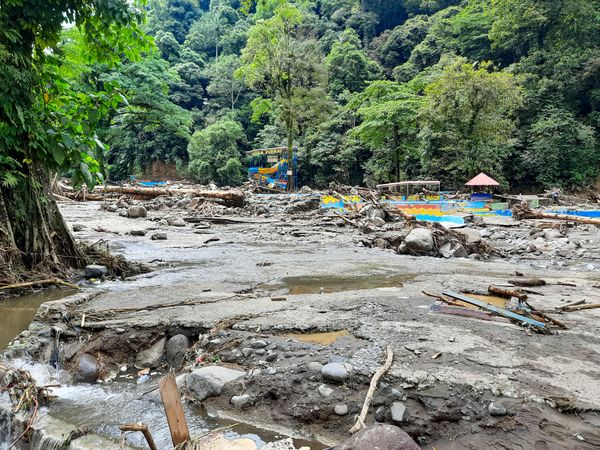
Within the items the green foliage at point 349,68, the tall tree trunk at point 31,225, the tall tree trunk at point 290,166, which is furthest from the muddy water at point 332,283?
the green foliage at point 349,68

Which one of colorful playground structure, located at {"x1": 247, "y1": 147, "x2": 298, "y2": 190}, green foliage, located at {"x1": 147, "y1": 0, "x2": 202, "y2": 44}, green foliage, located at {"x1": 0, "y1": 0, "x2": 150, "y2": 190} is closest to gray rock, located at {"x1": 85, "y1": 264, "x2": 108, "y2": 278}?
green foliage, located at {"x1": 0, "y1": 0, "x2": 150, "y2": 190}

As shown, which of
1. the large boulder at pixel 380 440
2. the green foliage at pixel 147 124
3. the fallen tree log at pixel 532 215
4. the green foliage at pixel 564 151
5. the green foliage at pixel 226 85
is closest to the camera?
the large boulder at pixel 380 440

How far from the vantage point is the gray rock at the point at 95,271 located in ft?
18.5

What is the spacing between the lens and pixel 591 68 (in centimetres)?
2803

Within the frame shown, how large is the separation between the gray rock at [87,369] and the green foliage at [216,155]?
33667 millimetres

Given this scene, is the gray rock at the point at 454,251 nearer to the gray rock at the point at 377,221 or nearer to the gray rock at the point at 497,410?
the gray rock at the point at 377,221

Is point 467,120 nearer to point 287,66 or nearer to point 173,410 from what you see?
point 287,66

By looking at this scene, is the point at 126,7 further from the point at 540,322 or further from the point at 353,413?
the point at 540,322

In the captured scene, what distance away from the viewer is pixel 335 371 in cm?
261

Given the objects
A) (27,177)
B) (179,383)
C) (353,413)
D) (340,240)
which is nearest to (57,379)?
(179,383)

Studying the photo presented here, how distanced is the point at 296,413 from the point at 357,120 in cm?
3806

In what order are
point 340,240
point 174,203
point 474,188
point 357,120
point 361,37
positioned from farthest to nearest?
point 361,37
point 357,120
point 474,188
point 174,203
point 340,240

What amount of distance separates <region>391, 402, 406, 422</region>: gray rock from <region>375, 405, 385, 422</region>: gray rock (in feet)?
0.20

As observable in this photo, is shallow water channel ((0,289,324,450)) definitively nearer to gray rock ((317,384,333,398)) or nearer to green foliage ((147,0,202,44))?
gray rock ((317,384,333,398))
